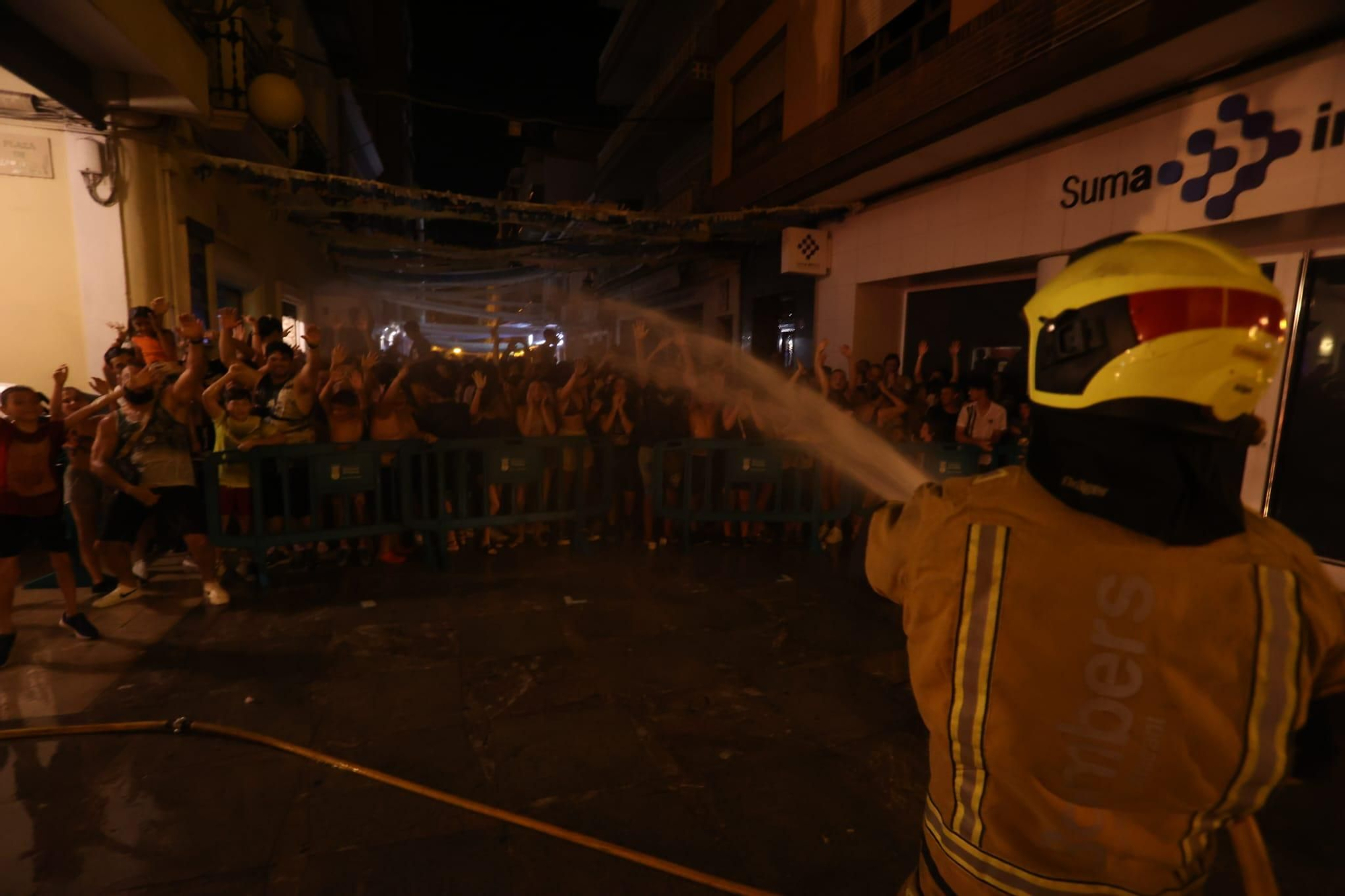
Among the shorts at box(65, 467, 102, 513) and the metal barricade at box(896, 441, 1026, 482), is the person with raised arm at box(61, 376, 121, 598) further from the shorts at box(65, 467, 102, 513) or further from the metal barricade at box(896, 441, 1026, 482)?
the metal barricade at box(896, 441, 1026, 482)

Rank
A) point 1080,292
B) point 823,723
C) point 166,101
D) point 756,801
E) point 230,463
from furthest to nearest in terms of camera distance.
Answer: point 166,101 → point 230,463 → point 823,723 → point 756,801 → point 1080,292

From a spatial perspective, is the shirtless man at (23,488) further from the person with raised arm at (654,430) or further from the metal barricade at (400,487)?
the person with raised arm at (654,430)

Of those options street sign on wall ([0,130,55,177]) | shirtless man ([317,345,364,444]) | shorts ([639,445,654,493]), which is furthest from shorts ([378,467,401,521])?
street sign on wall ([0,130,55,177])

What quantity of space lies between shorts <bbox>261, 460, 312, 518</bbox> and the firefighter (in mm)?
6289

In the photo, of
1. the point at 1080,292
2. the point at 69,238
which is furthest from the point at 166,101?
Answer: the point at 1080,292

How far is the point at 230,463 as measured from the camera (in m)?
6.07

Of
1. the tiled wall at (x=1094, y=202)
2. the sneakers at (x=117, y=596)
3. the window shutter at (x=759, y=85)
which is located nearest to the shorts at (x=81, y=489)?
the sneakers at (x=117, y=596)

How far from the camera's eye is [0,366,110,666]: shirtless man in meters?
4.61

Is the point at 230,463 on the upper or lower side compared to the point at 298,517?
upper

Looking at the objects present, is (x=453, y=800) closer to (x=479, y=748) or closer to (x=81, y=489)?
(x=479, y=748)

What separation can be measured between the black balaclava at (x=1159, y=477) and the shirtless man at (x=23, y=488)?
595 cm

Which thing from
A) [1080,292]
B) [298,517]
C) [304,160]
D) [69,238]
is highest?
[304,160]

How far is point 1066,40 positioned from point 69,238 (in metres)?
10.3

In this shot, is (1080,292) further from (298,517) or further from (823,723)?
(298,517)
